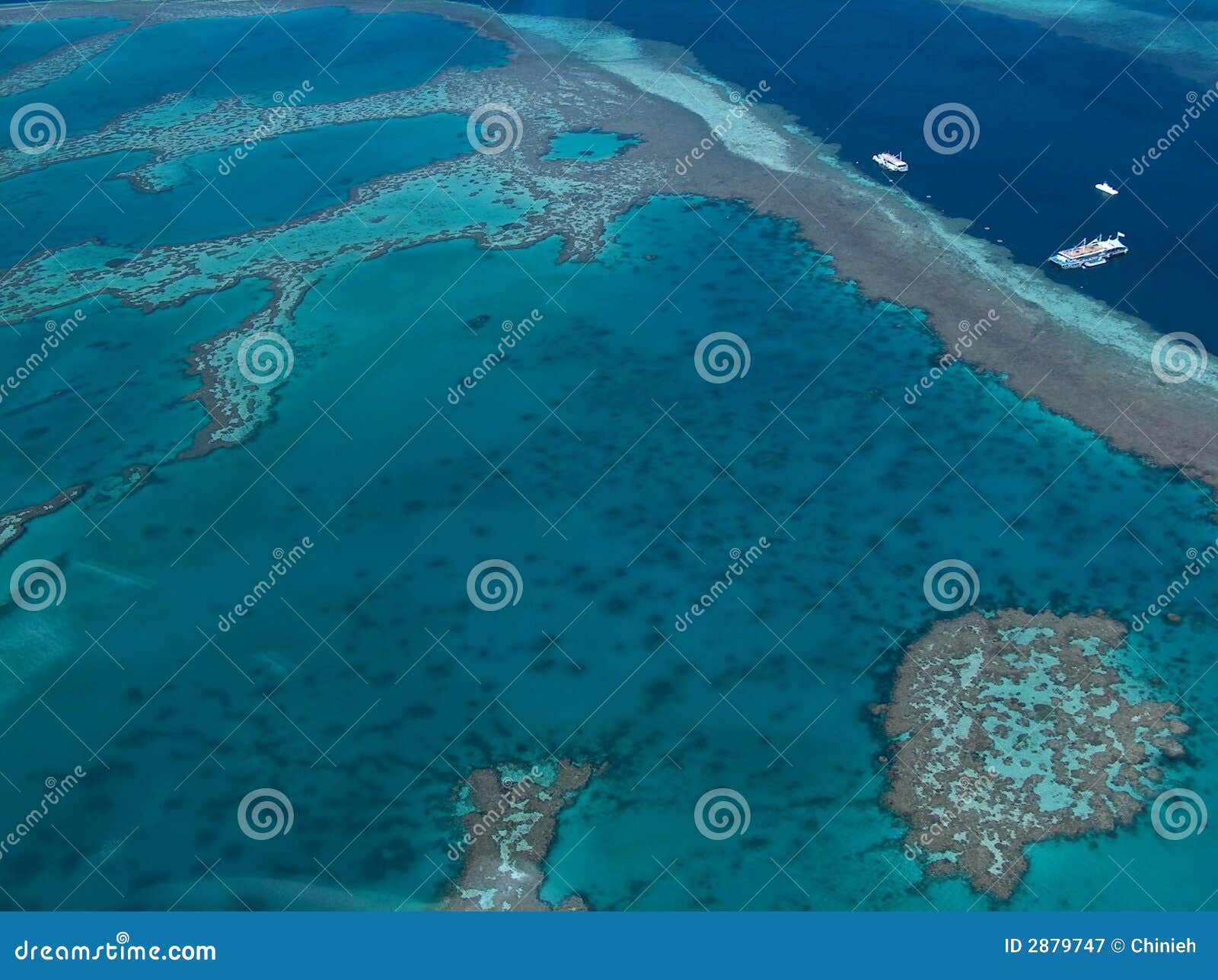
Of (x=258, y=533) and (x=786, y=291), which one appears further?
(x=786, y=291)

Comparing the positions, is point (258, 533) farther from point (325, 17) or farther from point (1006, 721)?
point (325, 17)

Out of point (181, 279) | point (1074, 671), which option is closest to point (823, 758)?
point (1074, 671)

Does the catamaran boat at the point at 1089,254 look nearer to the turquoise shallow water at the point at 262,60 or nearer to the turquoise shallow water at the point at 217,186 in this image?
the turquoise shallow water at the point at 217,186

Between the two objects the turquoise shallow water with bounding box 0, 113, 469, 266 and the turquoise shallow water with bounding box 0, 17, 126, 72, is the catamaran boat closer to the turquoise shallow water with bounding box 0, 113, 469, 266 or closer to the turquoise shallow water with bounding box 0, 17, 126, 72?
the turquoise shallow water with bounding box 0, 113, 469, 266

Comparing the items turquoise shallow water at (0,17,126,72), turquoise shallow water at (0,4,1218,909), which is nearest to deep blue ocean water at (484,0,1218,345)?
turquoise shallow water at (0,4,1218,909)

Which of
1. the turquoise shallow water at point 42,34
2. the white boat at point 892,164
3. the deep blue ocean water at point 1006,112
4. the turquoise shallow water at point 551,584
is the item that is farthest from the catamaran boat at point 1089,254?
the turquoise shallow water at point 42,34

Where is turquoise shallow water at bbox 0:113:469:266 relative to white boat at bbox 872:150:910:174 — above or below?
above

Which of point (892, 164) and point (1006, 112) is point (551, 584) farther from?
point (1006, 112)
